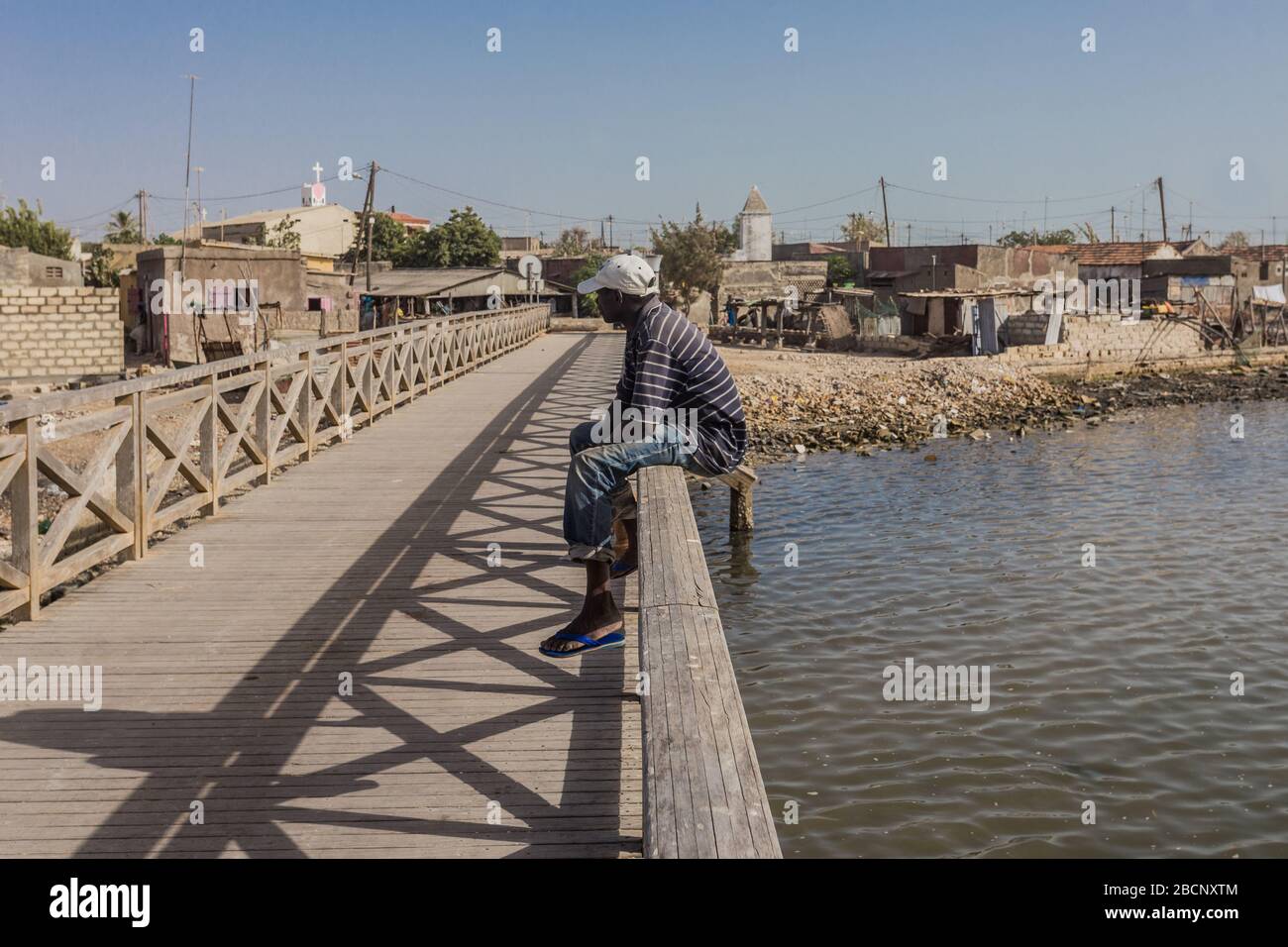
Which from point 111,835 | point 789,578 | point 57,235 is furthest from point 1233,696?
point 57,235

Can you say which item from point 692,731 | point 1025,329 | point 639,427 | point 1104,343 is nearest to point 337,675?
point 639,427

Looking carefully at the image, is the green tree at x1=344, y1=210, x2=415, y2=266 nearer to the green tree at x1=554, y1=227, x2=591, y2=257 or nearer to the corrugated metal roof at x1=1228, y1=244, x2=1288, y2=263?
the green tree at x1=554, y1=227, x2=591, y2=257

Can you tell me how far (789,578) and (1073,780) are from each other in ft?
18.8

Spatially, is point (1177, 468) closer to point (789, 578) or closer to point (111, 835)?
point (789, 578)

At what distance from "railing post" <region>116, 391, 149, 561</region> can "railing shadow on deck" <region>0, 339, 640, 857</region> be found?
1.51 metres

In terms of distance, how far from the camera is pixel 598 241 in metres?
96.5

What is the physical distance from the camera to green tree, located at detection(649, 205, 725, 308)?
58747 millimetres

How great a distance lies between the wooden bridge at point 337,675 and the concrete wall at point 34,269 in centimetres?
2809

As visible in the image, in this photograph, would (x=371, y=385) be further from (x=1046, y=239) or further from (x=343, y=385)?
(x=1046, y=239)

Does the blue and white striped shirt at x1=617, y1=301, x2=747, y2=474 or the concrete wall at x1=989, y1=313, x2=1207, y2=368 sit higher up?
the concrete wall at x1=989, y1=313, x2=1207, y2=368

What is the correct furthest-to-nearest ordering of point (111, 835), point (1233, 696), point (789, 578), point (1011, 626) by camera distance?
point (789, 578) → point (1011, 626) → point (1233, 696) → point (111, 835)
